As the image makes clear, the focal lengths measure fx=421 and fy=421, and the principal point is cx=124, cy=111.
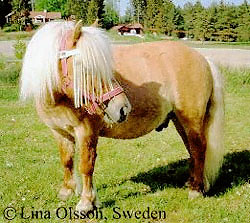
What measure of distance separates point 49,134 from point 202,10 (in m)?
50.0

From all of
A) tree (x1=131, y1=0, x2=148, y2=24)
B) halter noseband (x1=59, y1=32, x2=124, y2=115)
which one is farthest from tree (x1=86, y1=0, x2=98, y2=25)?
halter noseband (x1=59, y1=32, x2=124, y2=115)

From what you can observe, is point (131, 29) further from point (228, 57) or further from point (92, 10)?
point (228, 57)

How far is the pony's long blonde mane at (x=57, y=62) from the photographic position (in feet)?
12.4

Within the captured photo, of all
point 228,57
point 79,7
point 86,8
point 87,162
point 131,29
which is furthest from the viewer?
point 131,29

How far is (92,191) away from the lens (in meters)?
4.69

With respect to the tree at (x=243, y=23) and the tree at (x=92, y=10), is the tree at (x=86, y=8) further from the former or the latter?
the tree at (x=243, y=23)

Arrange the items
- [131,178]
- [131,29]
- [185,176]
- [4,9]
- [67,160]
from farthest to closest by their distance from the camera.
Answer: [131,29], [4,9], [185,176], [131,178], [67,160]

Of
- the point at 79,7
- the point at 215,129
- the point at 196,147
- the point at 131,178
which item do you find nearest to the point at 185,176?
the point at 131,178

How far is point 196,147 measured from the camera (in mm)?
5285

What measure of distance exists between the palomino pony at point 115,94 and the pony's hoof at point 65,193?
0.01 meters

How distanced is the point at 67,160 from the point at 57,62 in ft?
5.04

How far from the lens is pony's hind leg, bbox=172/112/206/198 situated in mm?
5227

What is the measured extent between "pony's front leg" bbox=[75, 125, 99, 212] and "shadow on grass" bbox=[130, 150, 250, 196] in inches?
46.4

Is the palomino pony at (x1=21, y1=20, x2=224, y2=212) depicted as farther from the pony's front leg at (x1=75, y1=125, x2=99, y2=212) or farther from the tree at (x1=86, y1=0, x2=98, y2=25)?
the tree at (x1=86, y1=0, x2=98, y2=25)
